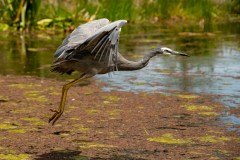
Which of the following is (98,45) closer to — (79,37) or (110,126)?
(79,37)

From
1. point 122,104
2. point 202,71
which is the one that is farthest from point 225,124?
point 202,71

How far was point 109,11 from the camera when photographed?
1880 centimetres

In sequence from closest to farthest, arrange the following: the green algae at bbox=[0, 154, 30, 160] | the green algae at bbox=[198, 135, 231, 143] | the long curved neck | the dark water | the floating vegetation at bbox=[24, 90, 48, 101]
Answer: the green algae at bbox=[0, 154, 30, 160] → the green algae at bbox=[198, 135, 231, 143] → the long curved neck → the floating vegetation at bbox=[24, 90, 48, 101] → the dark water

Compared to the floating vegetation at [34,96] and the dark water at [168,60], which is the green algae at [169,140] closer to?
the dark water at [168,60]

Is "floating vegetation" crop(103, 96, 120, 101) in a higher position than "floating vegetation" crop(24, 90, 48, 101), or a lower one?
lower

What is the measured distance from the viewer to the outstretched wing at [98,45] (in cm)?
546

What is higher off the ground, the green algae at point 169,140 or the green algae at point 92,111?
the green algae at point 92,111

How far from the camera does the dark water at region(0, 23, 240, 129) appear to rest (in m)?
9.09

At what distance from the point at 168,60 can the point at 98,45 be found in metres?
6.47

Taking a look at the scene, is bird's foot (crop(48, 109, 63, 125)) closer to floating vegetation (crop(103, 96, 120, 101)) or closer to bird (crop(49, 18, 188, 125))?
bird (crop(49, 18, 188, 125))

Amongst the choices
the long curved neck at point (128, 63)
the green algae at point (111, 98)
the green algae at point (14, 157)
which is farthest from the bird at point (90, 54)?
the green algae at point (111, 98)

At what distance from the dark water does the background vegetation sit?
0.65m

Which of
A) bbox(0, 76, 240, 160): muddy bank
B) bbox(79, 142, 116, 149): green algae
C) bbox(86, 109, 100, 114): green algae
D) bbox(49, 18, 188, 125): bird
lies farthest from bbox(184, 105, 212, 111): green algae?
bbox(79, 142, 116, 149): green algae

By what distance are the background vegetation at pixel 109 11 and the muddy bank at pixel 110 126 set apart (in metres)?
7.68
